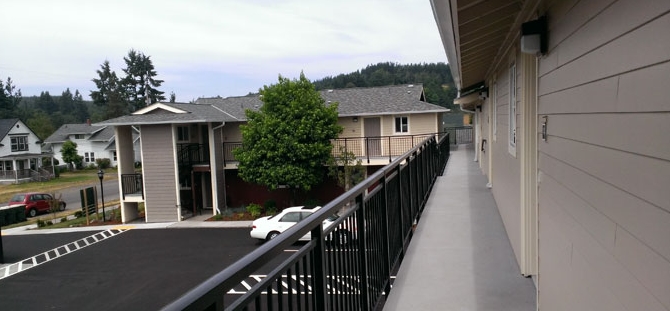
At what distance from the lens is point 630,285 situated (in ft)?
5.09

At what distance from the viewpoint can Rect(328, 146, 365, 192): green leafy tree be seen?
21484mm

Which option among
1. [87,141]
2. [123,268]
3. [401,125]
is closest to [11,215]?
[123,268]

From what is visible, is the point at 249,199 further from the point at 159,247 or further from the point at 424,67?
the point at 424,67

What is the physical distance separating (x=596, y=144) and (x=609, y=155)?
0.17 meters

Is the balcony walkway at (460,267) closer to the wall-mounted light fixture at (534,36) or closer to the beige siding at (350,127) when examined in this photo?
the wall-mounted light fixture at (534,36)

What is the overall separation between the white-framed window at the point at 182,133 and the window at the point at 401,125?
36.4ft

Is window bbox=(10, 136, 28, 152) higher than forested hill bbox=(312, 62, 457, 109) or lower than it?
lower

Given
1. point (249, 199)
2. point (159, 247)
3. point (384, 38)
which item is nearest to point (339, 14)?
point (384, 38)

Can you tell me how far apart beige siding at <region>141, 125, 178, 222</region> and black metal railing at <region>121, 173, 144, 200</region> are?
2.95 feet

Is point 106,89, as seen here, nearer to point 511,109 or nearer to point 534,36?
point 511,109

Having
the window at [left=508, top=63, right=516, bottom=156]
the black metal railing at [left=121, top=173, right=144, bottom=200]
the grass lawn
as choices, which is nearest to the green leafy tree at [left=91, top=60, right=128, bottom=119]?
the grass lawn

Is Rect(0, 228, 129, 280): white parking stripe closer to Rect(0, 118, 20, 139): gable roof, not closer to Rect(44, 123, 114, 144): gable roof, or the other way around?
Rect(0, 118, 20, 139): gable roof

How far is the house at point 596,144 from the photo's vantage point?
1.34 m

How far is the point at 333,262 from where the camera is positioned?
7.26ft
